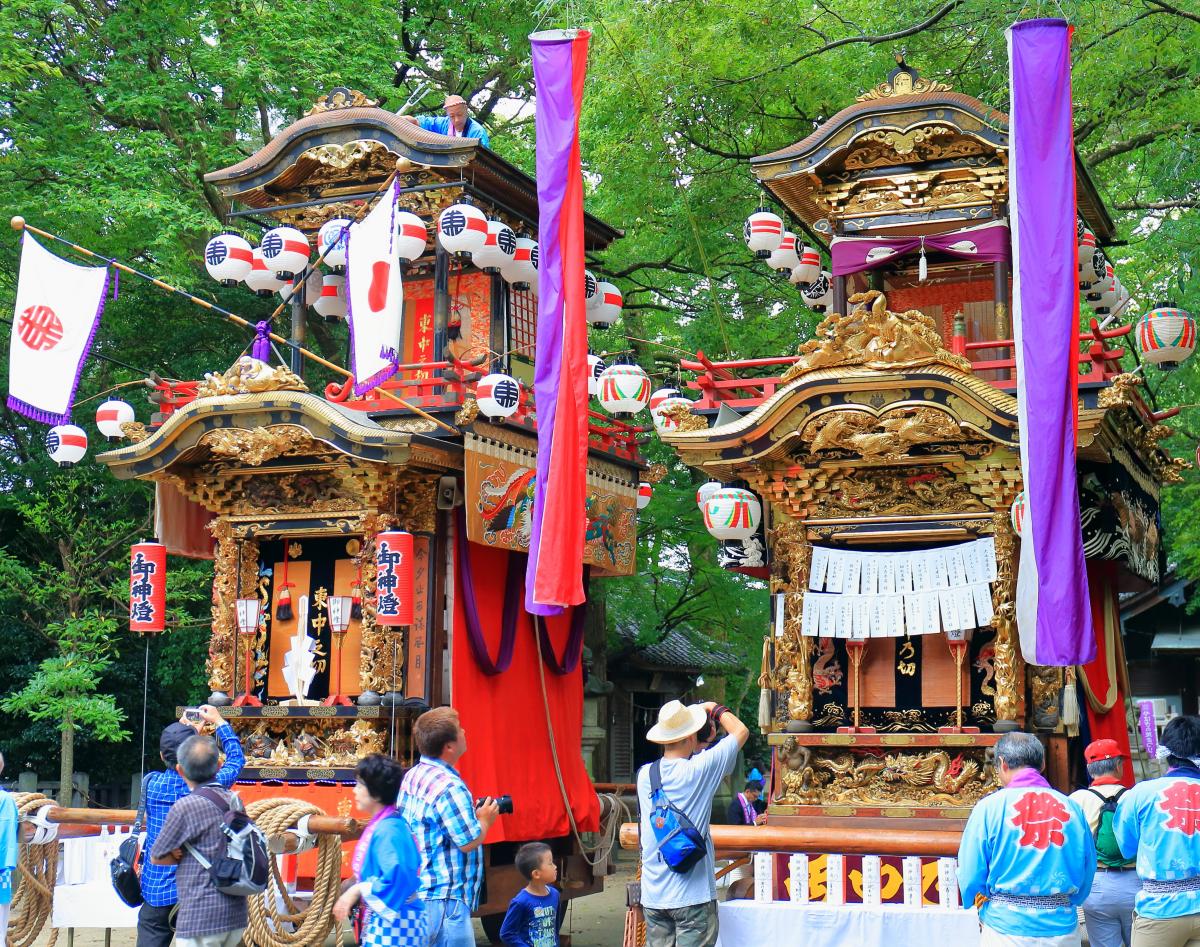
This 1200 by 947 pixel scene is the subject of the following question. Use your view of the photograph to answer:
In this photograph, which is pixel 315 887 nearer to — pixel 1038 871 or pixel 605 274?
pixel 1038 871

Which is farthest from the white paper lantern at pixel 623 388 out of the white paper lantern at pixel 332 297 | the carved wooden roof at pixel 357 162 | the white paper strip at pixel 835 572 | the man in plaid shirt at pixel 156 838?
the man in plaid shirt at pixel 156 838

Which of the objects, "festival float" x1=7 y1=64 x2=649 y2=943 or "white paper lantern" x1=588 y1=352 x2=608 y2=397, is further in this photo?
"white paper lantern" x1=588 y1=352 x2=608 y2=397

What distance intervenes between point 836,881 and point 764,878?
45 cm

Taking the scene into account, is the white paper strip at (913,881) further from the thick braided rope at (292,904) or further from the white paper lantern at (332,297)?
the white paper lantern at (332,297)

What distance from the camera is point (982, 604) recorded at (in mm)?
10734

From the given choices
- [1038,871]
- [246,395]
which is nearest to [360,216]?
[246,395]

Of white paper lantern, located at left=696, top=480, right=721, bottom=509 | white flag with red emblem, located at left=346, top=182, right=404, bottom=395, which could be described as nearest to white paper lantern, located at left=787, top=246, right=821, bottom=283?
white paper lantern, located at left=696, top=480, right=721, bottom=509

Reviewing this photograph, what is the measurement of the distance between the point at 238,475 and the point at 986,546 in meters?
6.75

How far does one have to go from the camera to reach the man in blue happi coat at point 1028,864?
590 centimetres

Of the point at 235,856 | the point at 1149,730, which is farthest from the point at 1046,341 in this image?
the point at 1149,730

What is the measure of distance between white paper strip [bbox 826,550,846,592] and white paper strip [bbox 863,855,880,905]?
2929mm

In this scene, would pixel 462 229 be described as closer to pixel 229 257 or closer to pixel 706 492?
pixel 229 257

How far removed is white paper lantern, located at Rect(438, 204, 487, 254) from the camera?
12.7m

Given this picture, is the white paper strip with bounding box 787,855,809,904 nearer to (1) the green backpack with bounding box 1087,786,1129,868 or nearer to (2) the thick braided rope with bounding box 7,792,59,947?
(1) the green backpack with bounding box 1087,786,1129,868
